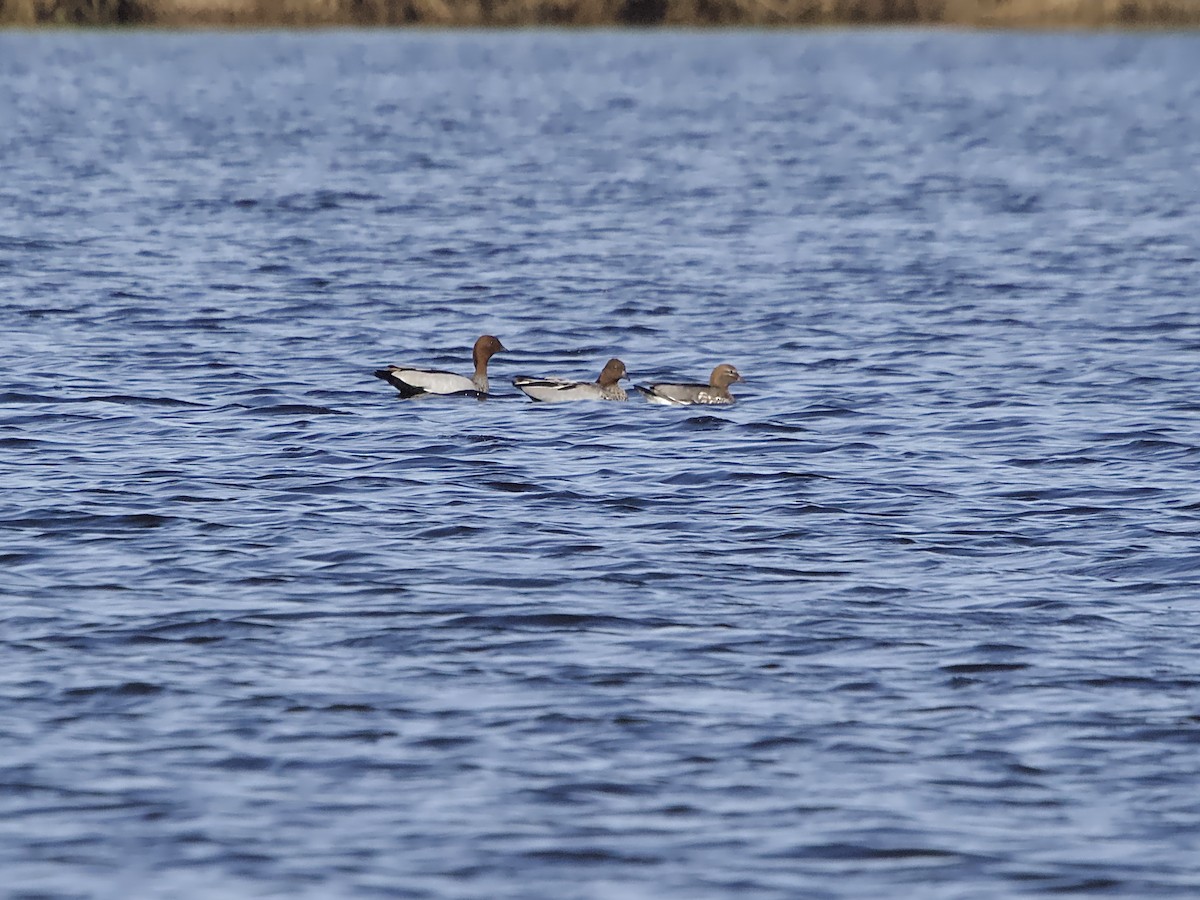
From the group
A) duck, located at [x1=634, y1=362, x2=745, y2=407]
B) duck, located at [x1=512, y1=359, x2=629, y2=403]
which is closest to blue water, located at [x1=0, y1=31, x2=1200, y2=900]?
duck, located at [x1=512, y1=359, x2=629, y2=403]

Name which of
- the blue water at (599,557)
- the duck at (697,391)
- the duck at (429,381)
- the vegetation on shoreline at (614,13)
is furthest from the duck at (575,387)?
the vegetation on shoreline at (614,13)

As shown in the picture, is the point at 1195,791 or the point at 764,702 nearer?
the point at 1195,791

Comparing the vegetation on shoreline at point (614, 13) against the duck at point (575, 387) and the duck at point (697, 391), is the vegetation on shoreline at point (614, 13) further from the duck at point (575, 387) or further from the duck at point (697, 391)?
the duck at point (697, 391)

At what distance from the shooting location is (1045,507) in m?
17.0

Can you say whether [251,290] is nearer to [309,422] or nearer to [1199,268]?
[309,422]

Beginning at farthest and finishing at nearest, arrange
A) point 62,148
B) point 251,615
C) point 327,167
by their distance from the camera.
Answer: point 62,148, point 327,167, point 251,615

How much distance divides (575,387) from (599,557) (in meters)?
6.34

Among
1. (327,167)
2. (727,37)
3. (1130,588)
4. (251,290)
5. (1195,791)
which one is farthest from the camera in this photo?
(727,37)

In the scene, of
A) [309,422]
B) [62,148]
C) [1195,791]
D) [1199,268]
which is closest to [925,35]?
[62,148]

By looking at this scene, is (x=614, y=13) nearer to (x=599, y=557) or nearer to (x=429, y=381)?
(x=429, y=381)

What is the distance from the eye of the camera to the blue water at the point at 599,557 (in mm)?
10336

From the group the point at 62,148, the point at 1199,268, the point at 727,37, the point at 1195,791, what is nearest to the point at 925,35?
the point at 727,37

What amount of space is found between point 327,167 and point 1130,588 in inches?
1384

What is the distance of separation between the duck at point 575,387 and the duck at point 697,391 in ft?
1.06
